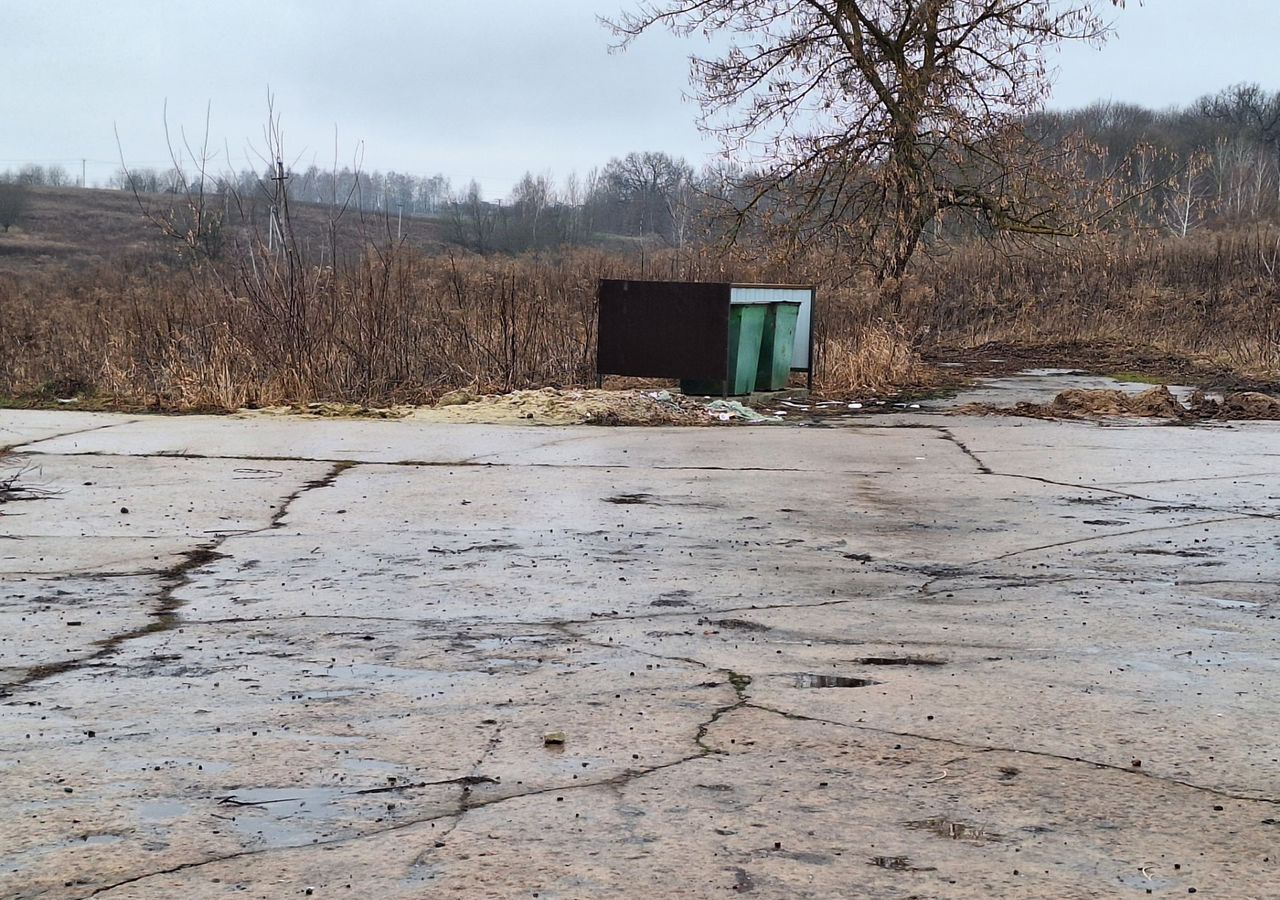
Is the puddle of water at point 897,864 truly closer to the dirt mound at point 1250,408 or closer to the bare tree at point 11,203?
the dirt mound at point 1250,408

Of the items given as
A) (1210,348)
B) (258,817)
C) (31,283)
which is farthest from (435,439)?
(31,283)

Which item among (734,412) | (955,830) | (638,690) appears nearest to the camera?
(955,830)

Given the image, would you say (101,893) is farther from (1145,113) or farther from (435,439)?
(1145,113)

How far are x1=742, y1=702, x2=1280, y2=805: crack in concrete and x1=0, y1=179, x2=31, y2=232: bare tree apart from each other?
216 ft

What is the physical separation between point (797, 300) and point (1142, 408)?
3.92 metres

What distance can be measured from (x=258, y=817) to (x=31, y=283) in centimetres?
3526

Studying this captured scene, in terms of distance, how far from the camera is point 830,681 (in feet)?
13.8

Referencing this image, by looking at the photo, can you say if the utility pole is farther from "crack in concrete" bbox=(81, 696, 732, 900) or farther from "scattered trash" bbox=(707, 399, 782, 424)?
"crack in concrete" bbox=(81, 696, 732, 900)

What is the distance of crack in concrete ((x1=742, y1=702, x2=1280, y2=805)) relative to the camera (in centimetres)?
A: 323

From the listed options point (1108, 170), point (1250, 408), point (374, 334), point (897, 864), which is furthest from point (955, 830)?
point (1108, 170)

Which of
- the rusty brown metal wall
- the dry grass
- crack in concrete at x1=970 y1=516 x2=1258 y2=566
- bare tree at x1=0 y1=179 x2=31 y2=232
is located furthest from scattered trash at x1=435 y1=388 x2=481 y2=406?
bare tree at x1=0 y1=179 x2=31 y2=232

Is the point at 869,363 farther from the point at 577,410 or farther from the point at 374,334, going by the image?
the point at 374,334

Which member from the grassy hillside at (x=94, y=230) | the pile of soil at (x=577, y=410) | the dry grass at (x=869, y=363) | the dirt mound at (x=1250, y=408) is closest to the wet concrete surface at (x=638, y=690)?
the pile of soil at (x=577, y=410)

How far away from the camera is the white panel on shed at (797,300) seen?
13989 mm
